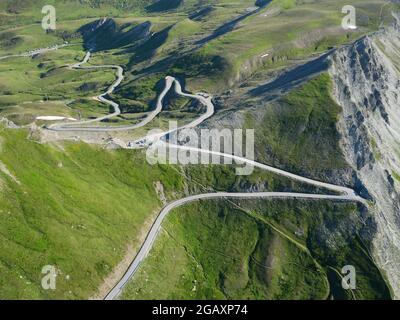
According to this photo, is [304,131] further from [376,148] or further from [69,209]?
[69,209]

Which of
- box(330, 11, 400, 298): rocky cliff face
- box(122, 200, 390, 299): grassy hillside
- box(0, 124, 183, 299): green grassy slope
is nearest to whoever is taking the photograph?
box(0, 124, 183, 299): green grassy slope

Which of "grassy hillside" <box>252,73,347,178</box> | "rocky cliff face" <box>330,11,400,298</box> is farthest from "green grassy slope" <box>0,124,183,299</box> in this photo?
"rocky cliff face" <box>330,11,400,298</box>

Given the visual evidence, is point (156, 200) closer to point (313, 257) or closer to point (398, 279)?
point (313, 257)

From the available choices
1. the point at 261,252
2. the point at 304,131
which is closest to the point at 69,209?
the point at 261,252

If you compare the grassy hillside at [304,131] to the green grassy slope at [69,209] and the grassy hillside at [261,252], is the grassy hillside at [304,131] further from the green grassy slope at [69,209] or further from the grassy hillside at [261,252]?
the green grassy slope at [69,209]

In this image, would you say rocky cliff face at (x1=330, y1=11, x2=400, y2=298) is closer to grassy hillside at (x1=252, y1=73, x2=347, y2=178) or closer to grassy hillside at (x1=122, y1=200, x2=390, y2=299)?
grassy hillside at (x1=252, y1=73, x2=347, y2=178)

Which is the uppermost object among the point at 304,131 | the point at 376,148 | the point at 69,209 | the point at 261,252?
the point at 69,209

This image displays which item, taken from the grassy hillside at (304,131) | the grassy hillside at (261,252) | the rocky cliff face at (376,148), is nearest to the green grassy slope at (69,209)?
the grassy hillside at (261,252)

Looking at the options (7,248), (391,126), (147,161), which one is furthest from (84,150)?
(391,126)
